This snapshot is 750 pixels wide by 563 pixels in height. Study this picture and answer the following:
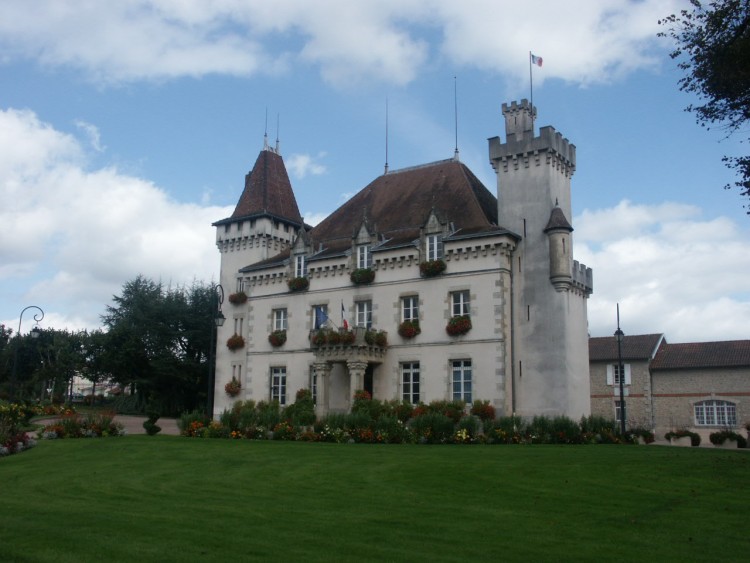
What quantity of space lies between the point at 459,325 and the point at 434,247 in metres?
3.96

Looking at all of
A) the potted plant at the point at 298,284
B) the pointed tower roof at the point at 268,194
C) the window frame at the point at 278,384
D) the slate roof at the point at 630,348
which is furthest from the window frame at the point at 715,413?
the pointed tower roof at the point at 268,194

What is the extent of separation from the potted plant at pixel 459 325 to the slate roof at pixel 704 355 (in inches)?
956

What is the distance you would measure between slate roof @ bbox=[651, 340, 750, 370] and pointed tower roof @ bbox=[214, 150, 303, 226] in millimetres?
27133

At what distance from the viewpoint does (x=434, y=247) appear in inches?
1339

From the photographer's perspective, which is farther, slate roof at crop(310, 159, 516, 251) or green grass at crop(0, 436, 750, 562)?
slate roof at crop(310, 159, 516, 251)

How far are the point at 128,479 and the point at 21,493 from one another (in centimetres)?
235

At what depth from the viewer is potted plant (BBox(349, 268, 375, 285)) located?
1393 inches

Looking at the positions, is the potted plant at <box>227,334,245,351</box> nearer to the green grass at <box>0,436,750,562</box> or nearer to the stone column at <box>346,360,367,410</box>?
the stone column at <box>346,360,367,410</box>

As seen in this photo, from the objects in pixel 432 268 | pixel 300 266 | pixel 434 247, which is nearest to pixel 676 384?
pixel 434 247

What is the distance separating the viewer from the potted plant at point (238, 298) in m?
41.7

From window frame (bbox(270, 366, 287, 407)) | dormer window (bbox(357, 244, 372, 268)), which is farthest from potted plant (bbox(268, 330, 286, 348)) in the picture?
dormer window (bbox(357, 244, 372, 268))

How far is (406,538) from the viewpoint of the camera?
995cm

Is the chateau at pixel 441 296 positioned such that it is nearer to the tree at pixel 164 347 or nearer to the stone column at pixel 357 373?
the stone column at pixel 357 373

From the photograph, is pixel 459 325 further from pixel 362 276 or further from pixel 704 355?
pixel 704 355
